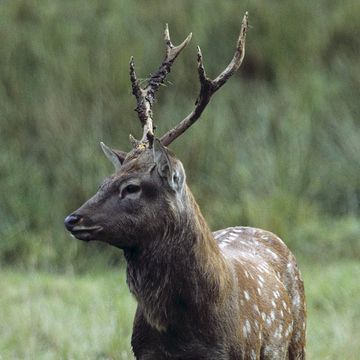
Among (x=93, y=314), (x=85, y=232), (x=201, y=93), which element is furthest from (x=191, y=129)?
(x=85, y=232)

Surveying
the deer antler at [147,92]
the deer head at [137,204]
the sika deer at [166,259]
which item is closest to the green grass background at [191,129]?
the deer antler at [147,92]

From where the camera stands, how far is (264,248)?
6.70m

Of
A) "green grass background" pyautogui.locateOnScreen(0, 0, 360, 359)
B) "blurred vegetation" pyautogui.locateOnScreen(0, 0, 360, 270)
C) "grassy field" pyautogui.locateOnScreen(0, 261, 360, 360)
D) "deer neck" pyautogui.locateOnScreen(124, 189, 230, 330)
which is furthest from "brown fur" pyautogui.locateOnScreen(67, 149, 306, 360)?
"blurred vegetation" pyautogui.locateOnScreen(0, 0, 360, 270)

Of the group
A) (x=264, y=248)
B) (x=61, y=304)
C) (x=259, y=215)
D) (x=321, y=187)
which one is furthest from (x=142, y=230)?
(x=321, y=187)

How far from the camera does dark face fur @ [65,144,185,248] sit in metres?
5.34

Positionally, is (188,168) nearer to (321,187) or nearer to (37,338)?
(321,187)

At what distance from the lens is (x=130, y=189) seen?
5.39 meters

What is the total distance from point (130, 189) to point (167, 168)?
200 millimetres

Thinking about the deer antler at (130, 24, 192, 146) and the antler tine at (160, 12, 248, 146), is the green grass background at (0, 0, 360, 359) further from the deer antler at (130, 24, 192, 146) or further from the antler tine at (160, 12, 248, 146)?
the antler tine at (160, 12, 248, 146)

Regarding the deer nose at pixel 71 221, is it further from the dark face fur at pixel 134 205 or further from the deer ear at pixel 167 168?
the deer ear at pixel 167 168

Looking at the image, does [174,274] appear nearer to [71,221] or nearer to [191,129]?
[71,221]

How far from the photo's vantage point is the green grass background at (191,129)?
11.7m

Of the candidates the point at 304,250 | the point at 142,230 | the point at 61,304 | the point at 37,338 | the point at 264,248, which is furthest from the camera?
the point at 304,250

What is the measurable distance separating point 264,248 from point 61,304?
3.43m
